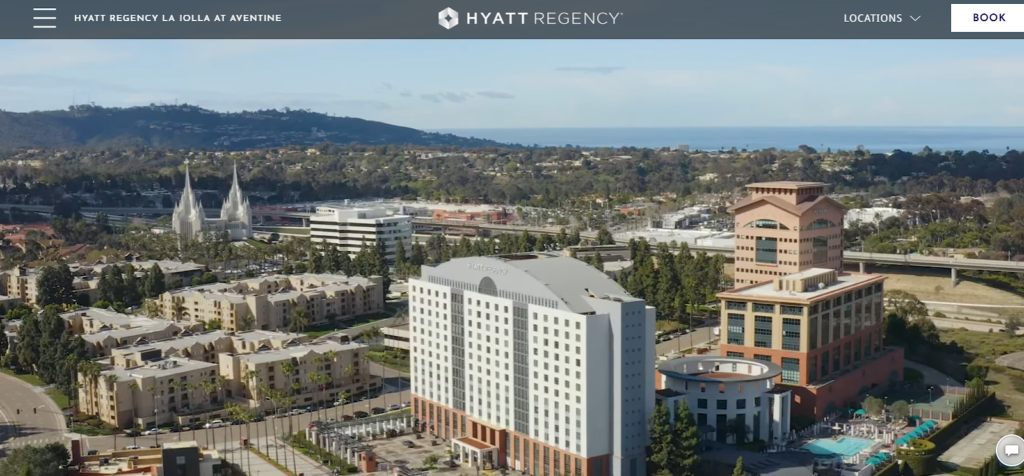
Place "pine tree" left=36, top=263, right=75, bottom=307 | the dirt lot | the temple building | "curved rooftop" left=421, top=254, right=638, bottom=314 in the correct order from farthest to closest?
the temple building → the dirt lot → "pine tree" left=36, top=263, right=75, bottom=307 → "curved rooftop" left=421, top=254, right=638, bottom=314

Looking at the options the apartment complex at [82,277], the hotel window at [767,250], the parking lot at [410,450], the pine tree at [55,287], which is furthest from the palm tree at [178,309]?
the hotel window at [767,250]

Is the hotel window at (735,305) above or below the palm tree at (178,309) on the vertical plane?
above

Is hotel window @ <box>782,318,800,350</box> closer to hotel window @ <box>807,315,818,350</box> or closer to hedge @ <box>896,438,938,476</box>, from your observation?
hotel window @ <box>807,315,818,350</box>

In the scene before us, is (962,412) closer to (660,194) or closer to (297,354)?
(297,354)

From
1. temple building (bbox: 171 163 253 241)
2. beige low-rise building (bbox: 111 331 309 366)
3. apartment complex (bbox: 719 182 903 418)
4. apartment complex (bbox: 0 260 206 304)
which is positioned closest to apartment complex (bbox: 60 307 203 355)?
beige low-rise building (bbox: 111 331 309 366)

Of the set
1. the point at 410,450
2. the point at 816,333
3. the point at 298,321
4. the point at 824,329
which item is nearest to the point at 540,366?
the point at 410,450

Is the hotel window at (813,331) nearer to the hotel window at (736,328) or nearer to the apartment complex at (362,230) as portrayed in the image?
the hotel window at (736,328)
